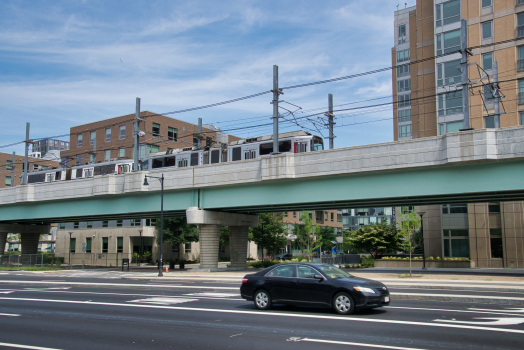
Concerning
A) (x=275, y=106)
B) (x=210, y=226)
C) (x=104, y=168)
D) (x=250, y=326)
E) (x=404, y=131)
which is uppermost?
(x=404, y=131)

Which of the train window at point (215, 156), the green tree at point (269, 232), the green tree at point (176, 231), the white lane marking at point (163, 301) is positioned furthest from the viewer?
the green tree at point (269, 232)

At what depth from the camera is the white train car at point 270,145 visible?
102 feet

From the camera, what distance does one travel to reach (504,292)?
18688 mm

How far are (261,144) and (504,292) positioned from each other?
18.8 meters

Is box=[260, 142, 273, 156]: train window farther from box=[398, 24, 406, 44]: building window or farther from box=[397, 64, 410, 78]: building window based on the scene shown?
box=[398, 24, 406, 44]: building window

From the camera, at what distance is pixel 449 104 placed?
45.2 m

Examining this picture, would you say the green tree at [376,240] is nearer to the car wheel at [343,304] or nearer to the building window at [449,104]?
the building window at [449,104]

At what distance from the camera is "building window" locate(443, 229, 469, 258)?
142ft

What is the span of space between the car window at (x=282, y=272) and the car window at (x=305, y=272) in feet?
0.77

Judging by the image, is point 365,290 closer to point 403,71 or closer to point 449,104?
point 449,104

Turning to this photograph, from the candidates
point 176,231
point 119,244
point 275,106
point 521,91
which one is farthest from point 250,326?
point 119,244

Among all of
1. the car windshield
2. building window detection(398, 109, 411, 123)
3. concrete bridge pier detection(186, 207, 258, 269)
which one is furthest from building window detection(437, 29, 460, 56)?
the car windshield

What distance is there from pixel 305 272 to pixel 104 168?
120 feet

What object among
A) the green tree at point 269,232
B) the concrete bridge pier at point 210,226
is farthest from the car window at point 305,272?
the green tree at point 269,232
